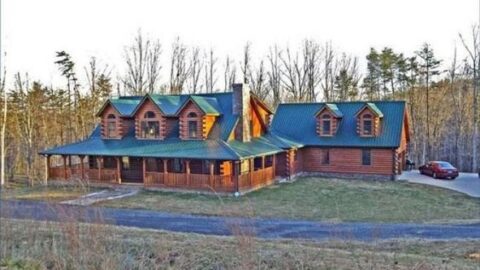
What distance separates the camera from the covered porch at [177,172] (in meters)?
25.1

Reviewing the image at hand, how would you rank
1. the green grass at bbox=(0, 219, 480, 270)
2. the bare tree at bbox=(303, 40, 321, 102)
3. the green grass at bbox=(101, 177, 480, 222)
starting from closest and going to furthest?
the green grass at bbox=(0, 219, 480, 270), the green grass at bbox=(101, 177, 480, 222), the bare tree at bbox=(303, 40, 321, 102)

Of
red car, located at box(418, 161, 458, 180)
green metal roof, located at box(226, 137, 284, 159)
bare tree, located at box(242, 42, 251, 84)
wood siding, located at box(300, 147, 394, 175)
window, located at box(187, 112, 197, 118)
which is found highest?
bare tree, located at box(242, 42, 251, 84)

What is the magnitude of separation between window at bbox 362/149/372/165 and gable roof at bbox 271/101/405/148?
584 mm

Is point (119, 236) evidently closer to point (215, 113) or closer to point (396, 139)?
point (215, 113)

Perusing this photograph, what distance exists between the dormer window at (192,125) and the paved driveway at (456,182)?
43.2 ft

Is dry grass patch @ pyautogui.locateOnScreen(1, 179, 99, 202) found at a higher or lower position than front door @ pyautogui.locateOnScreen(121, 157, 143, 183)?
lower

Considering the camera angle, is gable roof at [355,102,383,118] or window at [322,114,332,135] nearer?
gable roof at [355,102,383,118]

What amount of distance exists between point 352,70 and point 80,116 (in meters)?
29.0

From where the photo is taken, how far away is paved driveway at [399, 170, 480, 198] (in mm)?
26117

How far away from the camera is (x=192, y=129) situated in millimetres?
28219

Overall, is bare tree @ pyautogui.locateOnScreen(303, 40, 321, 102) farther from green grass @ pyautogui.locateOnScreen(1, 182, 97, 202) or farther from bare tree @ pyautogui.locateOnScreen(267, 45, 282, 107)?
green grass @ pyautogui.locateOnScreen(1, 182, 97, 202)

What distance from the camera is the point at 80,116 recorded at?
140 ft

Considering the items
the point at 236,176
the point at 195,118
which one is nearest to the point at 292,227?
the point at 236,176

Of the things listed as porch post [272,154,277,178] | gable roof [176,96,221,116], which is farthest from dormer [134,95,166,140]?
porch post [272,154,277,178]
